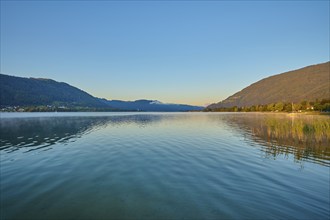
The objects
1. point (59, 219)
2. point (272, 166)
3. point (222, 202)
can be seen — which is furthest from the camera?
point (272, 166)

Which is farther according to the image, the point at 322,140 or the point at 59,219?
the point at 322,140

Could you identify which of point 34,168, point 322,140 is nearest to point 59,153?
point 34,168

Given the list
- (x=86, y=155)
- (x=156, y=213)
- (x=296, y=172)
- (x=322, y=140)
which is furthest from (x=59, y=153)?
(x=322, y=140)

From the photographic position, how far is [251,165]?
19.7m

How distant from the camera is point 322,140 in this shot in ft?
106

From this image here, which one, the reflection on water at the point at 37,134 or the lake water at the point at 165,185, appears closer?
the lake water at the point at 165,185

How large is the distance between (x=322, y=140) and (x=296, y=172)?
19496mm

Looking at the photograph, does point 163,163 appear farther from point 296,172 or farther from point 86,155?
point 296,172

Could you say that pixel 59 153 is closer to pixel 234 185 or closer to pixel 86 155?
pixel 86 155

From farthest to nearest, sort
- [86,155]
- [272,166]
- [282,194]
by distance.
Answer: [86,155] < [272,166] < [282,194]

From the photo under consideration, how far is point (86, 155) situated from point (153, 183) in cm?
1247

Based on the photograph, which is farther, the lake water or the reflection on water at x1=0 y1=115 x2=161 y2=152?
the reflection on water at x1=0 y1=115 x2=161 y2=152

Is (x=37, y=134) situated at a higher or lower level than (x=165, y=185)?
higher

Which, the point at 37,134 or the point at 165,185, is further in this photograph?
the point at 37,134
